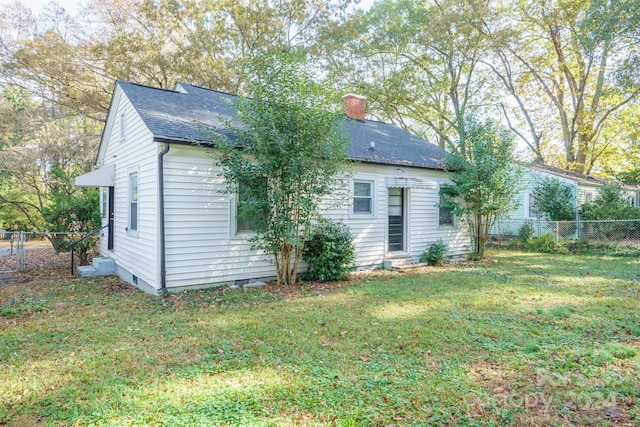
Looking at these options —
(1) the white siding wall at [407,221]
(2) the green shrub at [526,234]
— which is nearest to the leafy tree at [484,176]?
(1) the white siding wall at [407,221]

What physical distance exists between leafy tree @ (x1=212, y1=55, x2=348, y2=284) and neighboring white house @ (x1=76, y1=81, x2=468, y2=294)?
67cm

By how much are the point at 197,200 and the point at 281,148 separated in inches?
78.3

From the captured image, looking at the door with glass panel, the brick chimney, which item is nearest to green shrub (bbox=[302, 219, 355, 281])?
the door with glass panel

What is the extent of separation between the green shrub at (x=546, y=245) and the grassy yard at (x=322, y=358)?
6770mm

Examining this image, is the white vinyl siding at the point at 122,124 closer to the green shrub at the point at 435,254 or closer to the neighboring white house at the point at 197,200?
the neighboring white house at the point at 197,200

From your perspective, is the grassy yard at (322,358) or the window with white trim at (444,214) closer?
the grassy yard at (322,358)

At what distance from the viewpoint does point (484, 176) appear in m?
10.9

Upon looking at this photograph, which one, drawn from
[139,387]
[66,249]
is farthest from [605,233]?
[66,249]

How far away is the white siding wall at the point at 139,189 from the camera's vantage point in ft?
23.3

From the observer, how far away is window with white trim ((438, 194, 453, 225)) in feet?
38.3

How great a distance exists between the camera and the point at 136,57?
1705 cm

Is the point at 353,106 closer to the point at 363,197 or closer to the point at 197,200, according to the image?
the point at 363,197

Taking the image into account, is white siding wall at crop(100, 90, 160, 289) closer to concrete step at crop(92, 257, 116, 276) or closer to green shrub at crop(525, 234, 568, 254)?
concrete step at crop(92, 257, 116, 276)

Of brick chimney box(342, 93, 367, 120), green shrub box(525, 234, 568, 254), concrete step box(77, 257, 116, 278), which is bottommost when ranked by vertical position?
concrete step box(77, 257, 116, 278)
